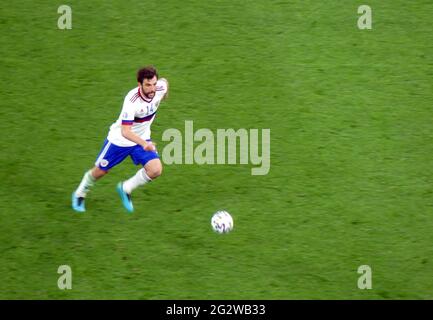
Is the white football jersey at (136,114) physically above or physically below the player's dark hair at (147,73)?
below

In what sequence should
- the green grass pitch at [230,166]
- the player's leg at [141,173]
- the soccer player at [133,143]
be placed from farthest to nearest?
1. the player's leg at [141,173]
2. the soccer player at [133,143]
3. the green grass pitch at [230,166]

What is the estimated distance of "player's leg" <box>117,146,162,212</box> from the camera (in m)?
10.7

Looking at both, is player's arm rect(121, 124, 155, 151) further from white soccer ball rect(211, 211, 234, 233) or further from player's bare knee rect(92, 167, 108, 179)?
white soccer ball rect(211, 211, 234, 233)

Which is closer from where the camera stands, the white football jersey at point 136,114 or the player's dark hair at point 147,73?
the player's dark hair at point 147,73

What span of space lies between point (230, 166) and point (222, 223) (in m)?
1.49

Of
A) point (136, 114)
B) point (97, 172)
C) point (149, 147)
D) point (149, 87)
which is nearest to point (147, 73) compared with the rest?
point (149, 87)

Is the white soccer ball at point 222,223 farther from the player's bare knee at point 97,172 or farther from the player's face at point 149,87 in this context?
the player's face at point 149,87

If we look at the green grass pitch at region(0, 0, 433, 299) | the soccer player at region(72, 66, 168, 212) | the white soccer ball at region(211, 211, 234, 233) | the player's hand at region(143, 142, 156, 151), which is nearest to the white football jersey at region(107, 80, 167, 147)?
the soccer player at region(72, 66, 168, 212)

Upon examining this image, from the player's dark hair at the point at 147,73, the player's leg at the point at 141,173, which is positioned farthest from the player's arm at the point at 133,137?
the player's dark hair at the point at 147,73

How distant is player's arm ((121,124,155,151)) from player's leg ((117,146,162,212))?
0.33m

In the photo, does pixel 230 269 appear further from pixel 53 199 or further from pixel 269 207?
pixel 53 199

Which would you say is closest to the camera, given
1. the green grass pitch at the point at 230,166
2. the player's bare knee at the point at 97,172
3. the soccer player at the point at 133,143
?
the green grass pitch at the point at 230,166

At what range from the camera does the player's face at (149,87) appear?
10.4 m

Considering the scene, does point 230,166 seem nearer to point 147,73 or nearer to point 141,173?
point 141,173
